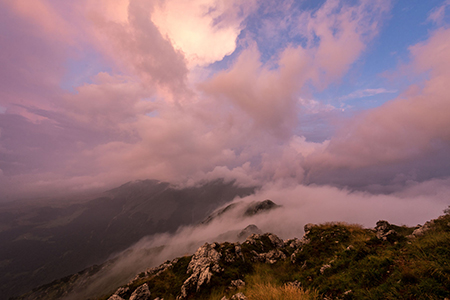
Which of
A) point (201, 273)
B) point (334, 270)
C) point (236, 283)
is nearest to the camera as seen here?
point (334, 270)

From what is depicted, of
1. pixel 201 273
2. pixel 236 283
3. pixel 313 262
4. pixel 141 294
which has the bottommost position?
pixel 141 294

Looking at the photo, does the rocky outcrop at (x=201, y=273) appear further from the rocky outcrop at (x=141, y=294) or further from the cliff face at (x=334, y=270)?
the rocky outcrop at (x=141, y=294)

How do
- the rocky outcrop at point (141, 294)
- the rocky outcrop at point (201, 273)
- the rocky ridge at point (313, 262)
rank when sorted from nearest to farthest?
1. the rocky ridge at point (313, 262)
2. the rocky outcrop at point (201, 273)
3. the rocky outcrop at point (141, 294)

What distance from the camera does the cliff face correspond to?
7.98m

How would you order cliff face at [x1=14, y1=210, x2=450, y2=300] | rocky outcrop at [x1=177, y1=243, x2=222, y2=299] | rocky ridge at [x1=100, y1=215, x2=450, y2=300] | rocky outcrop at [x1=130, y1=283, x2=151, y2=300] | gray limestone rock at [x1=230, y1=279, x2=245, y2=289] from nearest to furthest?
1. cliff face at [x1=14, y1=210, x2=450, y2=300]
2. rocky ridge at [x1=100, y1=215, x2=450, y2=300]
3. gray limestone rock at [x1=230, y1=279, x2=245, y2=289]
4. rocky outcrop at [x1=177, y1=243, x2=222, y2=299]
5. rocky outcrop at [x1=130, y1=283, x2=151, y2=300]

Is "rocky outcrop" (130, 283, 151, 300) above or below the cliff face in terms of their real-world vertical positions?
below

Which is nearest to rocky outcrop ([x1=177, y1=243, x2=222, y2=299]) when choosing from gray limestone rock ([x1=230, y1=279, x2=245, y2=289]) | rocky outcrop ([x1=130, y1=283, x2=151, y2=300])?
gray limestone rock ([x1=230, y1=279, x2=245, y2=289])

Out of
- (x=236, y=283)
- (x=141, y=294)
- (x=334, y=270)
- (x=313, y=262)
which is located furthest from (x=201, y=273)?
(x=334, y=270)

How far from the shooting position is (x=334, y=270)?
46.4ft

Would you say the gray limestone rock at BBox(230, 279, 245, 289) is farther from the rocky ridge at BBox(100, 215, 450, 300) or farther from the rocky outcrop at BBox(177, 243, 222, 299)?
the rocky outcrop at BBox(177, 243, 222, 299)

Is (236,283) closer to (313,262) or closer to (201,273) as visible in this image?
(201,273)

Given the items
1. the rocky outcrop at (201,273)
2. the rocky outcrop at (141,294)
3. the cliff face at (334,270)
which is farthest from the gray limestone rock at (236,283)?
the rocky outcrop at (141,294)

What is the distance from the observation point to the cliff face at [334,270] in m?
7.98

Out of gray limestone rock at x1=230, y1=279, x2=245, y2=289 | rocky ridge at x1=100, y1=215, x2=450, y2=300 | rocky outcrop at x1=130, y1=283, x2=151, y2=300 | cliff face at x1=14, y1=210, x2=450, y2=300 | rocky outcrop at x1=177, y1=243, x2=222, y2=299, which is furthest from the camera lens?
rocky outcrop at x1=130, y1=283, x2=151, y2=300
